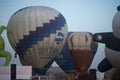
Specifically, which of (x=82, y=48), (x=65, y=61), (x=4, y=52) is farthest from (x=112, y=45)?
(x=4, y=52)

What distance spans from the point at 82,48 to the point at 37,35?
A: 428 millimetres

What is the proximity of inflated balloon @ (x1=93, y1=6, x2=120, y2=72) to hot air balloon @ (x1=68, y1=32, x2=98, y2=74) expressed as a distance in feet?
1.01

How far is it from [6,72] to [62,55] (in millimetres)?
602

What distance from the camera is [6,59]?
2.52 metres

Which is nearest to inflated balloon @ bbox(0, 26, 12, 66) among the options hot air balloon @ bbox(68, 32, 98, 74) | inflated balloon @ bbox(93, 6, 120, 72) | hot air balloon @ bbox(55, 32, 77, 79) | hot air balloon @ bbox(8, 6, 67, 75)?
hot air balloon @ bbox(8, 6, 67, 75)

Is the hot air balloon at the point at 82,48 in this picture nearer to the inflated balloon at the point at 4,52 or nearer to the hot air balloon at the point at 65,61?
the hot air balloon at the point at 65,61

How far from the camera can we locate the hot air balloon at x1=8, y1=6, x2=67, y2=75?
8.11ft

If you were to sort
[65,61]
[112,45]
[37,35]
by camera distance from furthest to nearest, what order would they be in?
[65,61], [37,35], [112,45]

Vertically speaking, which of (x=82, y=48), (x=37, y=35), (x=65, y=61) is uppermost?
(x=37, y=35)

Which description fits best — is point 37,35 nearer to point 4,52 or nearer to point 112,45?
point 4,52

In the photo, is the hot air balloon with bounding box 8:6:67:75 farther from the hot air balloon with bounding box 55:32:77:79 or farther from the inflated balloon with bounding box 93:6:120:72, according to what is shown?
the inflated balloon with bounding box 93:6:120:72

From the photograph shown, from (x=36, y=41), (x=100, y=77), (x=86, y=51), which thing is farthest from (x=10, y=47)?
(x=100, y=77)

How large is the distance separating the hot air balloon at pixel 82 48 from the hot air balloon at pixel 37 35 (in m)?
0.10

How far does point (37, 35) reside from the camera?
2475 mm
